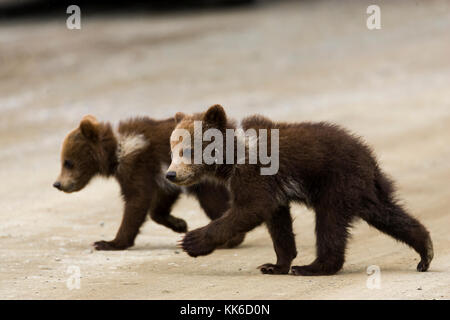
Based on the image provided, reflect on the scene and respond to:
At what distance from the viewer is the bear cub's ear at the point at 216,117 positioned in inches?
348

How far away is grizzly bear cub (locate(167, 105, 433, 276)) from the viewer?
8547 millimetres

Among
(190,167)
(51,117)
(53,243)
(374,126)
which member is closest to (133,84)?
(51,117)

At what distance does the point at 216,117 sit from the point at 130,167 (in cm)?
197

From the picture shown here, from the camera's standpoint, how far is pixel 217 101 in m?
20.0

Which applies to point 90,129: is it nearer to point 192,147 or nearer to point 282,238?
point 192,147

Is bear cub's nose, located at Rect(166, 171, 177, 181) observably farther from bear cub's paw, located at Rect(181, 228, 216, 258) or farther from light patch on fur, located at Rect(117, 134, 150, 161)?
light patch on fur, located at Rect(117, 134, 150, 161)

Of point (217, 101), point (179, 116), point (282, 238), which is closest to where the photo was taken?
point (282, 238)

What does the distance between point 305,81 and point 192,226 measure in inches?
408

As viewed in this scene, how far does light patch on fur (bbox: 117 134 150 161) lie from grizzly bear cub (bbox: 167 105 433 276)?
1.54 metres

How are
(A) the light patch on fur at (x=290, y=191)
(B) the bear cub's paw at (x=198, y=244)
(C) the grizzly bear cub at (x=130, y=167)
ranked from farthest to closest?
(C) the grizzly bear cub at (x=130, y=167)
(A) the light patch on fur at (x=290, y=191)
(B) the bear cub's paw at (x=198, y=244)
